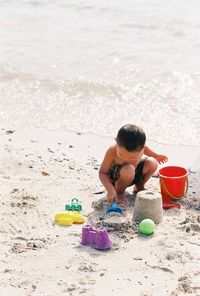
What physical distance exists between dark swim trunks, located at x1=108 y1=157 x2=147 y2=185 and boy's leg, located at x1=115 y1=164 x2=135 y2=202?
33mm

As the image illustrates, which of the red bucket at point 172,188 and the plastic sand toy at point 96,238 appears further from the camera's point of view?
the red bucket at point 172,188

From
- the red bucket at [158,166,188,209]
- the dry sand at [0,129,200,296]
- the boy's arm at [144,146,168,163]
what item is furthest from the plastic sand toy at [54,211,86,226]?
the boy's arm at [144,146,168,163]

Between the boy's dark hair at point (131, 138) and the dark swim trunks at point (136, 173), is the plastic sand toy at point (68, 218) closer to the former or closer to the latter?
the dark swim trunks at point (136, 173)

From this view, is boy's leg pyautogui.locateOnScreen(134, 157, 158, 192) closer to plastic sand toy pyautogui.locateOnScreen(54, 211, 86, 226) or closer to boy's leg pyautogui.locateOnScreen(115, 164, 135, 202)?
boy's leg pyautogui.locateOnScreen(115, 164, 135, 202)

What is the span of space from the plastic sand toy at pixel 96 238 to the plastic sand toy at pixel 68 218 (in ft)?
0.99

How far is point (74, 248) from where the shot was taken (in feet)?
11.7

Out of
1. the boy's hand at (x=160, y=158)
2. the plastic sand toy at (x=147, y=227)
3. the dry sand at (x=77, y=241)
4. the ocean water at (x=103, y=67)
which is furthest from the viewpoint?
the ocean water at (x=103, y=67)

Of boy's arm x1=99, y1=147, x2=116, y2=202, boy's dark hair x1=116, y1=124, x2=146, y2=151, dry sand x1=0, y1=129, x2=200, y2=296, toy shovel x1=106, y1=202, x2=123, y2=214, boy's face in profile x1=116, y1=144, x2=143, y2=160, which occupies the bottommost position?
dry sand x1=0, y1=129, x2=200, y2=296

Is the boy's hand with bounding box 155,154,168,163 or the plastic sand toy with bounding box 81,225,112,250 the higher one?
the boy's hand with bounding box 155,154,168,163

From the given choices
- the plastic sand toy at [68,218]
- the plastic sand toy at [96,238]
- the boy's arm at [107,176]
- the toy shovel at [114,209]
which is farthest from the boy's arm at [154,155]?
the plastic sand toy at [96,238]

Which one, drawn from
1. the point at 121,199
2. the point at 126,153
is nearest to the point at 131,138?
the point at 126,153

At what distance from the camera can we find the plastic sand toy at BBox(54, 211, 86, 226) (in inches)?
153

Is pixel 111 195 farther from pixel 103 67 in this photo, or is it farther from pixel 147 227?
pixel 103 67

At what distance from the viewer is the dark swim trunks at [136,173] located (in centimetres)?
428
